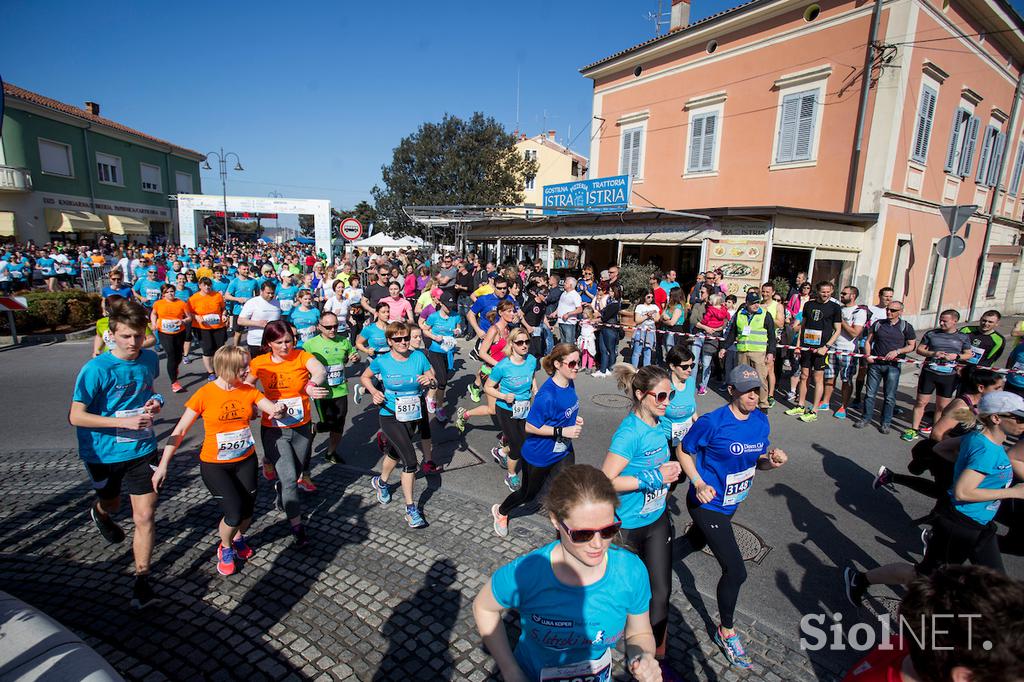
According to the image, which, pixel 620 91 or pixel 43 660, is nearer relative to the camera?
pixel 43 660

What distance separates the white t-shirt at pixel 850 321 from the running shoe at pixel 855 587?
224 inches

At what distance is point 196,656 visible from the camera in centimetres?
310

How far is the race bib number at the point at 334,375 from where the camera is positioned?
19.3ft

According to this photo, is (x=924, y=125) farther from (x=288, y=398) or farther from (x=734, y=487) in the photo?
(x=288, y=398)

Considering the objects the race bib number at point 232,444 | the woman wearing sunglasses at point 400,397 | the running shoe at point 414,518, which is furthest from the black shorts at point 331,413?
the race bib number at point 232,444

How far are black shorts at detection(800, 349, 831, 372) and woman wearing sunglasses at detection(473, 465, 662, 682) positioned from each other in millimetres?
7778

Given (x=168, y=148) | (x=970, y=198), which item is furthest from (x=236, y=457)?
(x=168, y=148)

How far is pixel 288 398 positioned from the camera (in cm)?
459

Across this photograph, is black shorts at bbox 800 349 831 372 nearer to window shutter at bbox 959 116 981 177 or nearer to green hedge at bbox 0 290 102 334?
window shutter at bbox 959 116 981 177

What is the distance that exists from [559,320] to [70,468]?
8.59 metres

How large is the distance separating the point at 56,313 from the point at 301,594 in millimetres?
14092

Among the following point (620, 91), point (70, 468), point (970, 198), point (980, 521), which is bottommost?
point (70, 468)

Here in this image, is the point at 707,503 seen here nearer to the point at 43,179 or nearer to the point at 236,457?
the point at 236,457

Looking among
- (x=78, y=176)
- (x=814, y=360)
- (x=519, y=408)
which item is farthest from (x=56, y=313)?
(x=78, y=176)
